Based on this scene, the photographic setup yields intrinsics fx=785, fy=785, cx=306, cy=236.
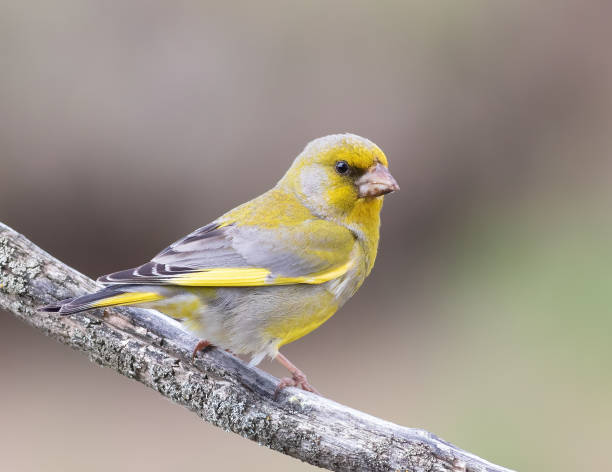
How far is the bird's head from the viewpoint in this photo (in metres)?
3.82

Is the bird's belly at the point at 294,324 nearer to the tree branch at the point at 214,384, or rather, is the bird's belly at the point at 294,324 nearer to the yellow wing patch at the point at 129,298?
the tree branch at the point at 214,384

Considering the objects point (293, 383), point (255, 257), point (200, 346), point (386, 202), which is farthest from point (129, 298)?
point (386, 202)

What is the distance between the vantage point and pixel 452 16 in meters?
8.31

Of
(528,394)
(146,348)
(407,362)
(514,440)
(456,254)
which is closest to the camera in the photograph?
(146,348)

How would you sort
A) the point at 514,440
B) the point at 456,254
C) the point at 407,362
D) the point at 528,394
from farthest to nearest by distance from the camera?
1. the point at 456,254
2. the point at 407,362
3. the point at 528,394
4. the point at 514,440

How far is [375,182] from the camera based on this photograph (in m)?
3.77

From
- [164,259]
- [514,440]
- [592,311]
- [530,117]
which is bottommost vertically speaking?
[164,259]

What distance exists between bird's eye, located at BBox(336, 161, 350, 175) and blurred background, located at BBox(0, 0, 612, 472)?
11.3ft

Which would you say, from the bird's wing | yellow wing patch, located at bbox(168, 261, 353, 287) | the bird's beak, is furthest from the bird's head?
yellow wing patch, located at bbox(168, 261, 353, 287)

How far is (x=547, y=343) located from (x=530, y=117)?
267 cm

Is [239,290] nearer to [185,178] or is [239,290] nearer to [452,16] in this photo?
[185,178]

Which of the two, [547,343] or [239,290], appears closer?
[239,290]

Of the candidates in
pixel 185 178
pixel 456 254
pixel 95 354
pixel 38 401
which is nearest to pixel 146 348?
pixel 95 354

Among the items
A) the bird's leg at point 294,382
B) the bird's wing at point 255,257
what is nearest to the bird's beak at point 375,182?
the bird's wing at point 255,257
